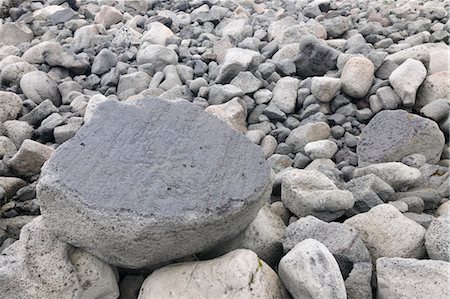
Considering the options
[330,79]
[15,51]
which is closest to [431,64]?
[330,79]

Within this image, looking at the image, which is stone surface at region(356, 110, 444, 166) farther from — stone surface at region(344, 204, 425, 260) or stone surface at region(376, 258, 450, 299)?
stone surface at region(376, 258, 450, 299)


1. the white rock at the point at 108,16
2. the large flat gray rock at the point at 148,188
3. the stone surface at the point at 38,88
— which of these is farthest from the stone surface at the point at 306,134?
the white rock at the point at 108,16

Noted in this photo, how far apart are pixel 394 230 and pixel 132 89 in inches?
120

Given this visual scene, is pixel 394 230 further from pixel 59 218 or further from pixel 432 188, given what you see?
pixel 59 218

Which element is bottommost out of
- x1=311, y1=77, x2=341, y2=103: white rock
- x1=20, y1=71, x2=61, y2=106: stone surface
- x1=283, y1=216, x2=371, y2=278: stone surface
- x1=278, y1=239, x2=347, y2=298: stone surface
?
x1=20, y1=71, x2=61, y2=106: stone surface

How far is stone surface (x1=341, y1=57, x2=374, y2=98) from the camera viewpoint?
4.40 metres

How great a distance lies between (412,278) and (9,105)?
3.68 metres

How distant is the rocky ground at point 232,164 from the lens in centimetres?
236

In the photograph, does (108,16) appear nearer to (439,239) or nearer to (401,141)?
(401,141)

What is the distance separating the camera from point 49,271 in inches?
94.6

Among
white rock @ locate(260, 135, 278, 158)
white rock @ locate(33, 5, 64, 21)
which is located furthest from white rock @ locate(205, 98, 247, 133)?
white rock @ locate(33, 5, 64, 21)

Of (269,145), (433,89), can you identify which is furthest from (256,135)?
(433,89)

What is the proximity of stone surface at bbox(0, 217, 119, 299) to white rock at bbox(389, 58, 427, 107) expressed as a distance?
9.32 ft

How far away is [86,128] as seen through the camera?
2705 millimetres
